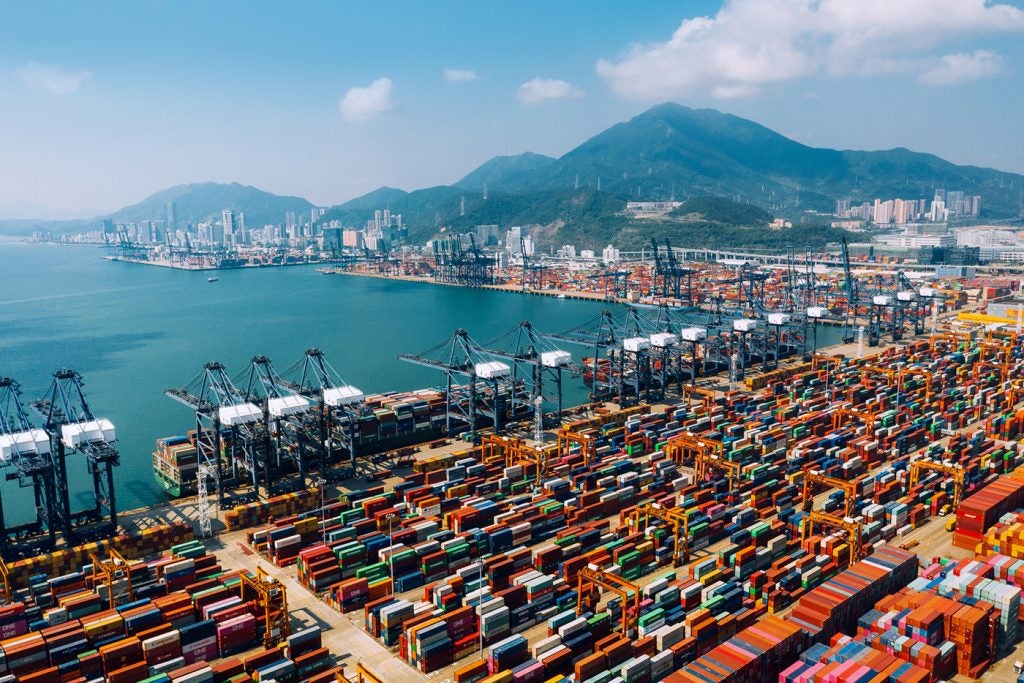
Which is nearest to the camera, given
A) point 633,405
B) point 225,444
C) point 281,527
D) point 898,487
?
point 281,527

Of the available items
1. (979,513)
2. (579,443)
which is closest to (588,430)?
(579,443)

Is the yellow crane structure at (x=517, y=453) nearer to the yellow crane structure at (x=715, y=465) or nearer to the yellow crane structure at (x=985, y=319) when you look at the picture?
the yellow crane structure at (x=715, y=465)

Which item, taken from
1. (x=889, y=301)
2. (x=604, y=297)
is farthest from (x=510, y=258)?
(x=889, y=301)

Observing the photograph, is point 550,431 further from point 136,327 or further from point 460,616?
point 136,327

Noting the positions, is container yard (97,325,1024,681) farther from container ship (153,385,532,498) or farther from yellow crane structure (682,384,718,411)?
yellow crane structure (682,384,718,411)

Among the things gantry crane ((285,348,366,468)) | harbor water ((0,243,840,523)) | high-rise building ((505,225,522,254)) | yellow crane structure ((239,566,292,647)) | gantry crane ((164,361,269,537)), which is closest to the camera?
yellow crane structure ((239,566,292,647))

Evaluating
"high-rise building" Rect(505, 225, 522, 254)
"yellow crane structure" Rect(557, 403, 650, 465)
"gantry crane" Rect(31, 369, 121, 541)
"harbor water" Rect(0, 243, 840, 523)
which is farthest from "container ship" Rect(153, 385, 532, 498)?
"high-rise building" Rect(505, 225, 522, 254)
